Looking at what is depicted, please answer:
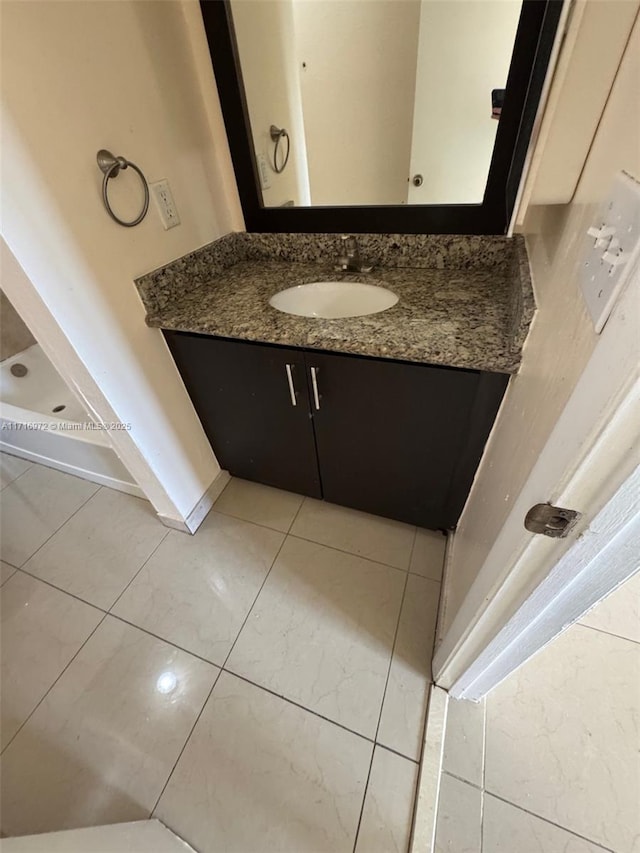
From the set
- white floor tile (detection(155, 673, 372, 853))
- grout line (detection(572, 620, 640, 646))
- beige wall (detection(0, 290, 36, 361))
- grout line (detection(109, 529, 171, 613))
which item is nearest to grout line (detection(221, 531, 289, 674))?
white floor tile (detection(155, 673, 372, 853))

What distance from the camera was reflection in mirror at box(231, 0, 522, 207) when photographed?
0.90m

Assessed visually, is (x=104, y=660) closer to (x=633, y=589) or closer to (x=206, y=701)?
(x=206, y=701)

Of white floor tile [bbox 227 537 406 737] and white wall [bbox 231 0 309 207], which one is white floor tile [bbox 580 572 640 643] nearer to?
white floor tile [bbox 227 537 406 737]

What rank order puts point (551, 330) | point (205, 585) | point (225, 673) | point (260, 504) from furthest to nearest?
point (260, 504) → point (205, 585) → point (225, 673) → point (551, 330)

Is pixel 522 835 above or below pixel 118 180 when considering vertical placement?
below

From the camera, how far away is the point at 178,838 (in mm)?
833

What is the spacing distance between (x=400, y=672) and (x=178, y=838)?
0.64 metres

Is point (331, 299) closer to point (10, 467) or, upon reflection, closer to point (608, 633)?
point (608, 633)

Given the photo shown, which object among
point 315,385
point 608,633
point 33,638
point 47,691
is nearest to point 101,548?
point 33,638

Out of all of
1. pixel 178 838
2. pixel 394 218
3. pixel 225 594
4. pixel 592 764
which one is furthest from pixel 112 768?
pixel 394 218

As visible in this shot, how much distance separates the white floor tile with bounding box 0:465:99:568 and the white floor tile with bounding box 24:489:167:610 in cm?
6

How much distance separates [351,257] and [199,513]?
1.13 metres

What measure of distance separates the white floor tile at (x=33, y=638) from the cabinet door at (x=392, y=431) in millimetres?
994

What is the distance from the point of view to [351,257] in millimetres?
1221
